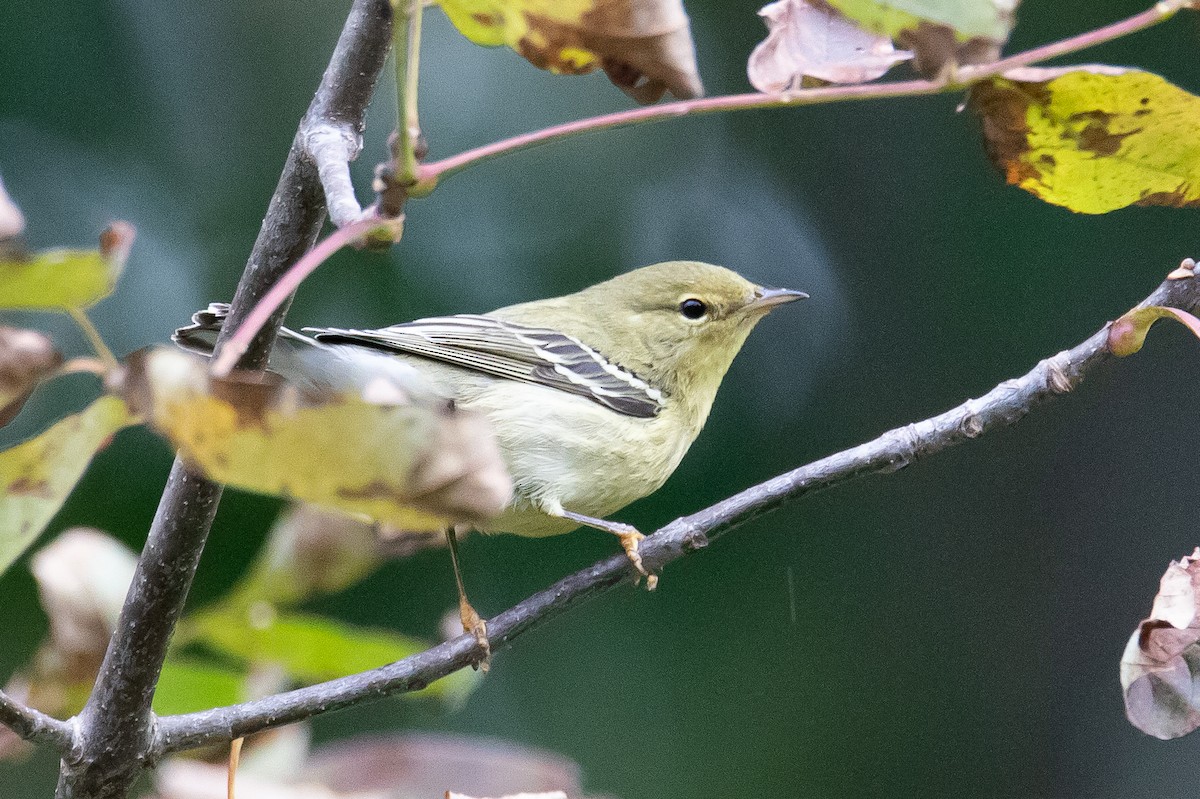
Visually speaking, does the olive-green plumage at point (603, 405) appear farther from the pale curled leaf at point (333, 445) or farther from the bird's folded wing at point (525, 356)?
the pale curled leaf at point (333, 445)

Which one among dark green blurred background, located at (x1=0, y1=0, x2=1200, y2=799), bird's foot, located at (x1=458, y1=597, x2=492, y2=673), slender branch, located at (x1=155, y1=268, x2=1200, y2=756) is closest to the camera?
slender branch, located at (x1=155, y1=268, x2=1200, y2=756)

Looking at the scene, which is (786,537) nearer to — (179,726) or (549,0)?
(179,726)

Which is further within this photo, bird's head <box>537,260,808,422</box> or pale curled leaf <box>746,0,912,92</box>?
bird's head <box>537,260,808,422</box>

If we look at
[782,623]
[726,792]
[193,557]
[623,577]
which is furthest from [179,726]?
[782,623]

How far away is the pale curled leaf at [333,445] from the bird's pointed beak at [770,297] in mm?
2789

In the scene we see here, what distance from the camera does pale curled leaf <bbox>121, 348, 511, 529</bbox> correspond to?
→ 70cm

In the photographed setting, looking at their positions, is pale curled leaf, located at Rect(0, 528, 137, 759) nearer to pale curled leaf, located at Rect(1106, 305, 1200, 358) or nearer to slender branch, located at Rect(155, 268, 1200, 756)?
slender branch, located at Rect(155, 268, 1200, 756)

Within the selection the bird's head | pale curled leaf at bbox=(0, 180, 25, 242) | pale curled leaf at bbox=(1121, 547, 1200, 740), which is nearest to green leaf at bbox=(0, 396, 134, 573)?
pale curled leaf at bbox=(0, 180, 25, 242)

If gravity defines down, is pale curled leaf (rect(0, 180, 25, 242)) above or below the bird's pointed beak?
below

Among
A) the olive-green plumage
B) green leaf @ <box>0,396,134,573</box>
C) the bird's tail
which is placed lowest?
green leaf @ <box>0,396,134,573</box>

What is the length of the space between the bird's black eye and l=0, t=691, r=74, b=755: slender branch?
2.40 meters

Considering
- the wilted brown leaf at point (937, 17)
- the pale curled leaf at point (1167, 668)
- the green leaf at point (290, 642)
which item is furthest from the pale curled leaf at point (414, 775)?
the wilted brown leaf at point (937, 17)

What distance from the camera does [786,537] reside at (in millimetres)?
5379

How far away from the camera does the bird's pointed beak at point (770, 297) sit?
3.47 meters
